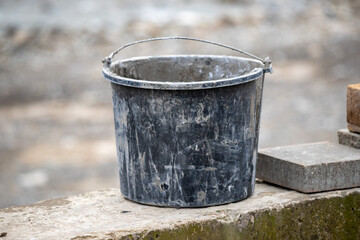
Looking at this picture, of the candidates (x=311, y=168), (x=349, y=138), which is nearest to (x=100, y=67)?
(x=349, y=138)

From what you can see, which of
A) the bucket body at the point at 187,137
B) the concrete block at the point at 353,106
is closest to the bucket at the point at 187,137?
the bucket body at the point at 187,137

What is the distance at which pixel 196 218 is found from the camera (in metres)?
2.74

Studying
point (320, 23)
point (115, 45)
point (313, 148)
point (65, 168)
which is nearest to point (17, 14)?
point (115, 45)

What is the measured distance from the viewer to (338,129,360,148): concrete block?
336 cm

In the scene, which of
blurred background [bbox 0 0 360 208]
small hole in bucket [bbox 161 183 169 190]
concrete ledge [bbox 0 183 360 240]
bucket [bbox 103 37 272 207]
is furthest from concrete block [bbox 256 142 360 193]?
blurred background [bbox 0 0 360 208]

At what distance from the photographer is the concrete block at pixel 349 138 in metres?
3.36

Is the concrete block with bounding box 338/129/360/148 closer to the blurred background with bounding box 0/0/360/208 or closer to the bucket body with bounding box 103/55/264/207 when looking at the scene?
the bucket body with bounding box 103/55/264/207

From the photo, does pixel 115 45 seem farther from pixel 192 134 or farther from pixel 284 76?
pixel 192 134

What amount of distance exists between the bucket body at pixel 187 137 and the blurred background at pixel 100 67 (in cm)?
271

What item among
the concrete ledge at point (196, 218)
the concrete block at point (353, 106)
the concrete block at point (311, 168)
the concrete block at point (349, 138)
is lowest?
the concrete ledge at point (196, 218)

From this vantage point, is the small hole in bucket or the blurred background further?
the blurred background

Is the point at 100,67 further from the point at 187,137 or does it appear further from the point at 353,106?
the point at 187,137

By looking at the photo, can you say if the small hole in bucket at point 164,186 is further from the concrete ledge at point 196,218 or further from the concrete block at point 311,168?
the concrete block at point 311,168

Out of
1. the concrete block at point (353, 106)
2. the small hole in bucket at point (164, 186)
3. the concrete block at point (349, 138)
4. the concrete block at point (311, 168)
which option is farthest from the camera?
the concrete block at point (349, 138)
